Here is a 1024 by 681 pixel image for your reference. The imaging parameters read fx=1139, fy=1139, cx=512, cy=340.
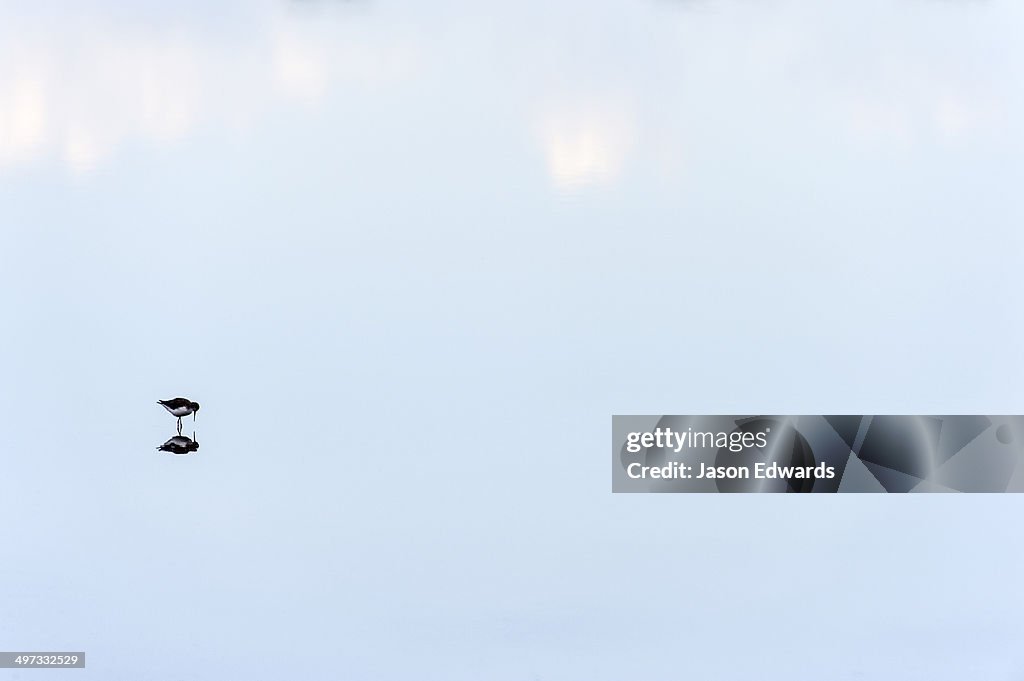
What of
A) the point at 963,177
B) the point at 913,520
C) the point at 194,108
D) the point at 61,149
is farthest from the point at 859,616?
the point at 61,149

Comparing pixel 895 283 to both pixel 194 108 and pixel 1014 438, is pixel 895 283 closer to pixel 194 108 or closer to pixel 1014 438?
pixel 1014 438

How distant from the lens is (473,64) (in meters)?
4.58

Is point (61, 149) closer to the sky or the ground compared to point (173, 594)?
closer to the sky

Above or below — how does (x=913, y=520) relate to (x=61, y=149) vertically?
below

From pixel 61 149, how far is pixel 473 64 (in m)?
1.73

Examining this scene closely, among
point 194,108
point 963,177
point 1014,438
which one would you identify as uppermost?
point 194,108

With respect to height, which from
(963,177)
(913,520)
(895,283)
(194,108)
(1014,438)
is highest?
(194,108)

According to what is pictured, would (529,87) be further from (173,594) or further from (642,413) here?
(173,594)

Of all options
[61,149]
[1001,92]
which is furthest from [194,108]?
[1001,92]

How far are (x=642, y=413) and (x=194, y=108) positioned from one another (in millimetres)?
2197

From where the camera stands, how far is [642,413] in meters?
4.57

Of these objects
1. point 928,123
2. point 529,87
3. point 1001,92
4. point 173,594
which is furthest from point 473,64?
point 173,594

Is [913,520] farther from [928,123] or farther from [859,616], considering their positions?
[928,123]

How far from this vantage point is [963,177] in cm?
458
